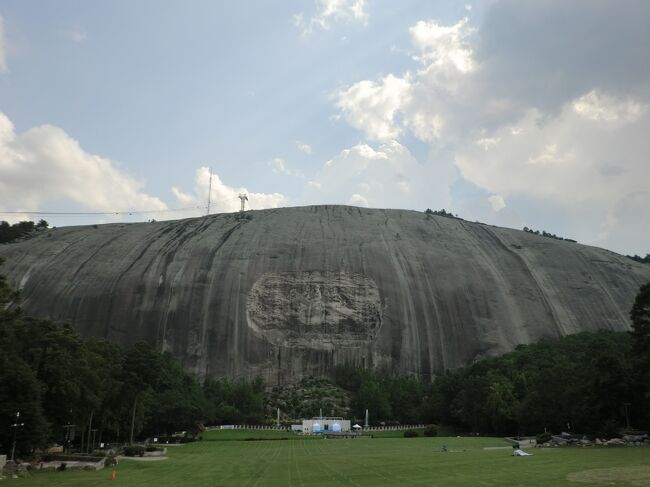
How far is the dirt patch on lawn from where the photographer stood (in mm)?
16531

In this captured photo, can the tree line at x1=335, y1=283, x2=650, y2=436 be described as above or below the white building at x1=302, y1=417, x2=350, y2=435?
above

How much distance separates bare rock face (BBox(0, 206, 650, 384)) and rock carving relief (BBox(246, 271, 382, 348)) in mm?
183

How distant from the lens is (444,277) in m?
94.4

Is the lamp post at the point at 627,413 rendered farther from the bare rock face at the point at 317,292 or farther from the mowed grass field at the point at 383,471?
the bare rock face at the point at 317,292

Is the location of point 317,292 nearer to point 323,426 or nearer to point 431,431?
point 323,426

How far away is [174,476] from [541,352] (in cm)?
5052

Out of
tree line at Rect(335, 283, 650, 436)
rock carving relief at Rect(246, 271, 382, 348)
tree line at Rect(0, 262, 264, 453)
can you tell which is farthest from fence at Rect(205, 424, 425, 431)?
rock carving relief at Rect(246, 271, 382, 348)

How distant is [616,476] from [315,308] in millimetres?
72818

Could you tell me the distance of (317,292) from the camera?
9138 centimetres

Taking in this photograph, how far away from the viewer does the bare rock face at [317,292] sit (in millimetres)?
85750

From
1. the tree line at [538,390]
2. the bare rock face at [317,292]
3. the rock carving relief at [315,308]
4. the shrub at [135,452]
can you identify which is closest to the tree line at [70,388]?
the shrub at [135,452]

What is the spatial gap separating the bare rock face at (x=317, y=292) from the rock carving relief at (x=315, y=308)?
7.2 inches

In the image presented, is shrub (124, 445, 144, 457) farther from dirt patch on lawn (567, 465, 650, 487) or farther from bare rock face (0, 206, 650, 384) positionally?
bare rock face (0, 206, 650, 384)

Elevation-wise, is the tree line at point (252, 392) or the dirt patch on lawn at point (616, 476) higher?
the tree line at point (252, 392)
